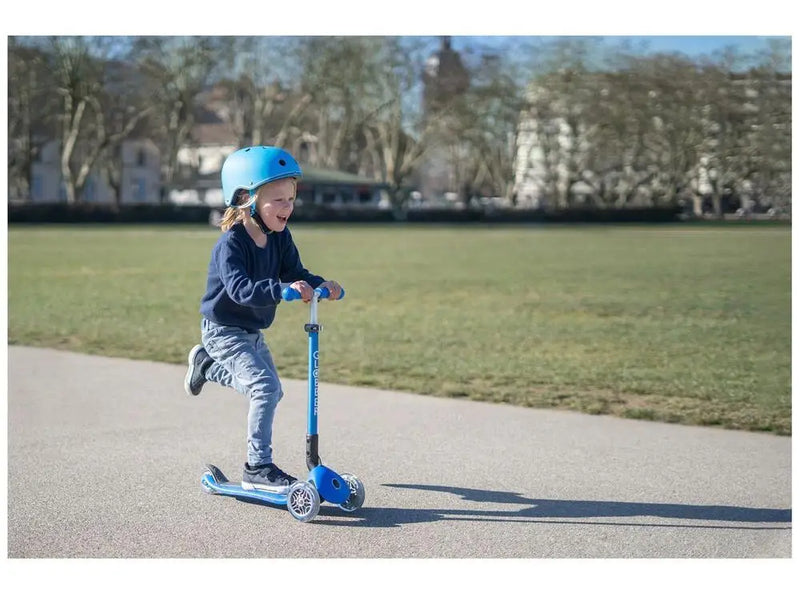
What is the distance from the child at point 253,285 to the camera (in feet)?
15.5

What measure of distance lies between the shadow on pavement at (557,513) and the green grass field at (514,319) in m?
2.29

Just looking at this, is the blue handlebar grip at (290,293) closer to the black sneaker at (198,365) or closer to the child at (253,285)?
the child at (253,285)

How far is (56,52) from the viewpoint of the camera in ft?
113

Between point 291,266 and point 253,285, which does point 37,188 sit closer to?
point 291,266

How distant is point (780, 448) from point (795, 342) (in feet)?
2.33

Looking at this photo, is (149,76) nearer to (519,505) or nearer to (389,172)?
(389,172)

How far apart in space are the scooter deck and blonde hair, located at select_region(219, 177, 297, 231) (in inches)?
45.7

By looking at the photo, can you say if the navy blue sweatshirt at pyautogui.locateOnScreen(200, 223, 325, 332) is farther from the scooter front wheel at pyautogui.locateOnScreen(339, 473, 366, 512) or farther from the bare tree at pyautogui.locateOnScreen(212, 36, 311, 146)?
the bare tree at pyautogui.locateOnScreen(212, 36, 311, 146)

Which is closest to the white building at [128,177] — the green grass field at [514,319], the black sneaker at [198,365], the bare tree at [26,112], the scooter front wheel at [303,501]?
the bare tree at [26,112]

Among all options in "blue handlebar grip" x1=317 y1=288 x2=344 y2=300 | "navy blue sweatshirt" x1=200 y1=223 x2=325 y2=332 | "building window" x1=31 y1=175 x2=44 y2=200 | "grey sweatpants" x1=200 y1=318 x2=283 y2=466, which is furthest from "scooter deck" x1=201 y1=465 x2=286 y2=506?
"building window" x1=31 y1=175 x2=44 y2=200

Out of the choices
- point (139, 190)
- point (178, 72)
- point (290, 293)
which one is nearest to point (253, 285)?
point (290, 293)

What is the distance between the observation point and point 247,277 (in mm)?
4695

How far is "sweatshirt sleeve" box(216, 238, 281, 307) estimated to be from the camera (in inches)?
180

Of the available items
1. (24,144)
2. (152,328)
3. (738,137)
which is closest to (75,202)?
(24,144)
